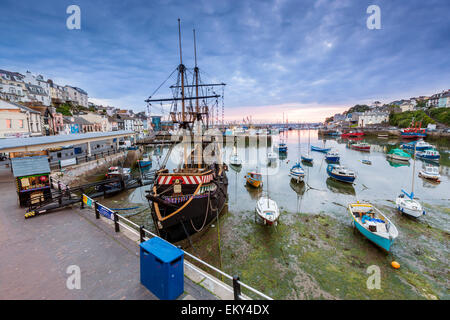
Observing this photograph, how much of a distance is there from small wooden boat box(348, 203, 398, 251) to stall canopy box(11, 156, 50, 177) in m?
20.4

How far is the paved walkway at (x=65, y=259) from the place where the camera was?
15.4ft

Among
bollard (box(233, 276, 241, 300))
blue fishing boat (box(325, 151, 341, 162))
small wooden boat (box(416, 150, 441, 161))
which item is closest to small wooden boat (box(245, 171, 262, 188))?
bollard (box(233, 276, 241, 300))

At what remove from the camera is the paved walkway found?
4.71m

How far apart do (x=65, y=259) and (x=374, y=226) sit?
15.7m

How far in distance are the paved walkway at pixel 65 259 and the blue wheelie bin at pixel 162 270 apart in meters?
0.30

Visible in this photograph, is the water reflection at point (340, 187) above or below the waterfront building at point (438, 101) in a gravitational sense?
below

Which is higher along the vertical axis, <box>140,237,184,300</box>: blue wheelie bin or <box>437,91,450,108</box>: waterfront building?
<box>437,91,450,108</box>: waterfront building

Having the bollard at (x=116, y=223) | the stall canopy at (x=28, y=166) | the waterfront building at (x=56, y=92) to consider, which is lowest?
the bollard at (x=116, y=223)

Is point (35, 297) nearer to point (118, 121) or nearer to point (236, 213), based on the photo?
point (236, 213)

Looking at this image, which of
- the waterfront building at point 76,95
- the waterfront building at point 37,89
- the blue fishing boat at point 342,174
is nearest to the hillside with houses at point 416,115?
the blue fishing boat at point 342,174

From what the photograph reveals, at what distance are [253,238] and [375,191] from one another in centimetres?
1893

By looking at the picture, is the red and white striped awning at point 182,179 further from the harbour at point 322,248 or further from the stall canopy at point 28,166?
the stall canopy at point 28,166

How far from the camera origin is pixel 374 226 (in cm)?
1112

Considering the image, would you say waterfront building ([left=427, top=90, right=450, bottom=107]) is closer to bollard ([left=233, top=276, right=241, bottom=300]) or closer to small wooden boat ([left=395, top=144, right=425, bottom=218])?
small wooden boat ([left=395, top=144, right=425, bottom=218])
